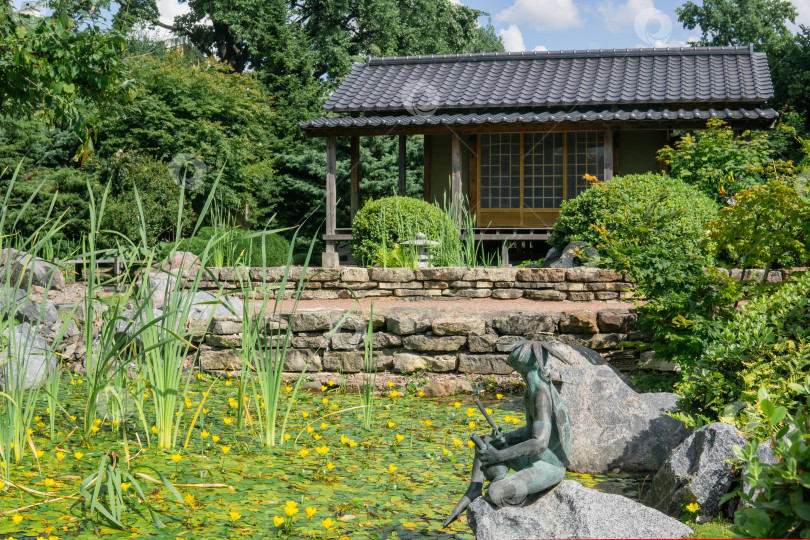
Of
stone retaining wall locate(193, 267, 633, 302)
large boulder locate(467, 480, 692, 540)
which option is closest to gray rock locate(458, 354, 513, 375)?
stone retaining wall locate(193, 267, 633, 302)

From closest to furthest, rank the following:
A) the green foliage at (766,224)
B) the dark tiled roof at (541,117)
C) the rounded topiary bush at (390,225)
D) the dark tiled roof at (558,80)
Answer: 1. the green foliage at (766,224)
2. the rounded topiary bush at (390,225)
3. the dark tiled roof at (541,117)
4. the dark tiled roof at (558,80)

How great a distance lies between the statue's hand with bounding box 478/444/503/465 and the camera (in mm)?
2697

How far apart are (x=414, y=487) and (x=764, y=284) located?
10.3 ft

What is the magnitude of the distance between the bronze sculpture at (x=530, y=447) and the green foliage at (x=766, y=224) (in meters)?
3.24

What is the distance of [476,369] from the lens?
6.48 m

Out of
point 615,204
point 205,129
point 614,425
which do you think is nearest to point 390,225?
point 615,204

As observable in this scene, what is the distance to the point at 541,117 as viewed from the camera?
505 inches

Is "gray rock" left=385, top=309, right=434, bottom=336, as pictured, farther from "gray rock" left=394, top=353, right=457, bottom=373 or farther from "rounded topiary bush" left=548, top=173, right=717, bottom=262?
"rounded topiary bush" left=548, top=173, right=717, bottom=262

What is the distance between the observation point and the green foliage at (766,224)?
520 centimetres

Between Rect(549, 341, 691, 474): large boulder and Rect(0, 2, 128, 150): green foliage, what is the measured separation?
3.91 meters

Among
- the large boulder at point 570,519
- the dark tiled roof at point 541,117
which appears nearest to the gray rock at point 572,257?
the dark tiled roof at point 541,117

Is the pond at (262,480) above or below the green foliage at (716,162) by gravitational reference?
below

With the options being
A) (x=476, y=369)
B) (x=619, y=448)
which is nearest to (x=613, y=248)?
(x=476, y=369)

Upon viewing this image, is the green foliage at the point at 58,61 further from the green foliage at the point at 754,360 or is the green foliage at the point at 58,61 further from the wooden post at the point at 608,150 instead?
the wooden post at the point at 608,150
